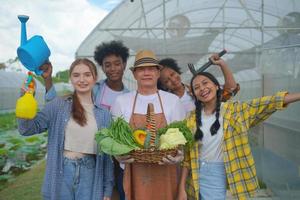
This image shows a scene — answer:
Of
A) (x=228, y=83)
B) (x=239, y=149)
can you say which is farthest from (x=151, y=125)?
(x=228, y=83)

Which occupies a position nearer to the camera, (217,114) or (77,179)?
(77,179)

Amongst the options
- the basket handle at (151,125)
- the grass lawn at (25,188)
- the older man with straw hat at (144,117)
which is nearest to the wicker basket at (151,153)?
the basket handle at (151,125)

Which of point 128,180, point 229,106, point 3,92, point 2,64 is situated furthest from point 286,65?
→ point 2,64

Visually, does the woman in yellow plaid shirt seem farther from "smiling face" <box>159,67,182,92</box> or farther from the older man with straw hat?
"smiling face" <box>159,67,182,92</box>

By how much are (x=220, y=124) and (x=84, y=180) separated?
Result: 3.20ft

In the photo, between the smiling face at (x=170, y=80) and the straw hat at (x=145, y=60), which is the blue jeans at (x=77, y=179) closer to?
the straw hat at (x=145, y=60)

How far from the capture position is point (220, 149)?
241cm

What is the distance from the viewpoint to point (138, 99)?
8.29ft

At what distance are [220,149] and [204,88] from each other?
0.43 m

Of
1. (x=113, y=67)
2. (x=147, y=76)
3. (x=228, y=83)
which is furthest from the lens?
(x=113, y=67)

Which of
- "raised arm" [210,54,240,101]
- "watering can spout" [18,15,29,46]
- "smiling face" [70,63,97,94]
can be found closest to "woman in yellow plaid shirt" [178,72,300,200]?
"raised arm" [210,54,240,101]

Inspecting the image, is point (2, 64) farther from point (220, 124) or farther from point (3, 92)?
point (220, 124)

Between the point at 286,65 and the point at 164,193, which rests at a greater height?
the point at 286,65

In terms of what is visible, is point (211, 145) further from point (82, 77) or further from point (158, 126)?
point (82, 77)
